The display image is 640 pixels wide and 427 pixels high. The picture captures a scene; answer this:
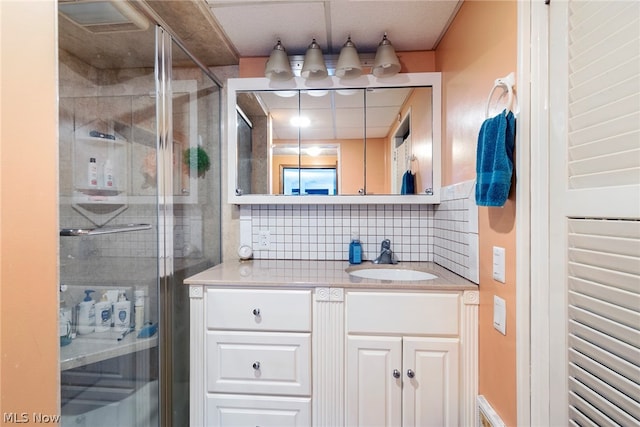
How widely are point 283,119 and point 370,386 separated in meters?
1.49

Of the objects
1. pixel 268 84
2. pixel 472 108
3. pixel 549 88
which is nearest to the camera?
pixel 549 88

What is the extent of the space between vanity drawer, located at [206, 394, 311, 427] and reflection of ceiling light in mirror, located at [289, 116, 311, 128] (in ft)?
4.72

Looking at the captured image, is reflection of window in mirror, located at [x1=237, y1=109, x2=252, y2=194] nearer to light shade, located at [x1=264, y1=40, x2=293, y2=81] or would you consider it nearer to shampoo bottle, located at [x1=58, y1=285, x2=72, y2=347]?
light shade, located at [x1=264, y1=40, x2=293, y2=81]

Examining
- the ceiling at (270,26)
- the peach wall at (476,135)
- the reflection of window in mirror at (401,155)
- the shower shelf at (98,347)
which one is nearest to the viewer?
the peach wall at (476,135)

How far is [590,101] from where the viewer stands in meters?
0.70

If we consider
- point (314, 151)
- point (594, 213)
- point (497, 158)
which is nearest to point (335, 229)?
point (314, 151)

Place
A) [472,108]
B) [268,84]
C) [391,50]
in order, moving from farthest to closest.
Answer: [268,84]
[391,50]
[472,108]

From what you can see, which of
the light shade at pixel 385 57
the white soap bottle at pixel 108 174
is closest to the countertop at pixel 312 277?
the white soap bottle at pixel 108 174

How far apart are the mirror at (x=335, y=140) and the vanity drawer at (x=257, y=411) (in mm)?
1023

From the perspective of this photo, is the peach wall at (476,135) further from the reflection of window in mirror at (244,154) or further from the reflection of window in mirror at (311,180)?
the reflection of window in mirror at (244,154)

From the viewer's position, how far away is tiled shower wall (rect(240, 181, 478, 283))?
5.79ft

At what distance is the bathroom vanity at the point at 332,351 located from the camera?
48.1 inches

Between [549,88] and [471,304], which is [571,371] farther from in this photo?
[549,88]

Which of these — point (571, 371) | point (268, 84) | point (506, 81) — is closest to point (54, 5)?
point (268, 84)
